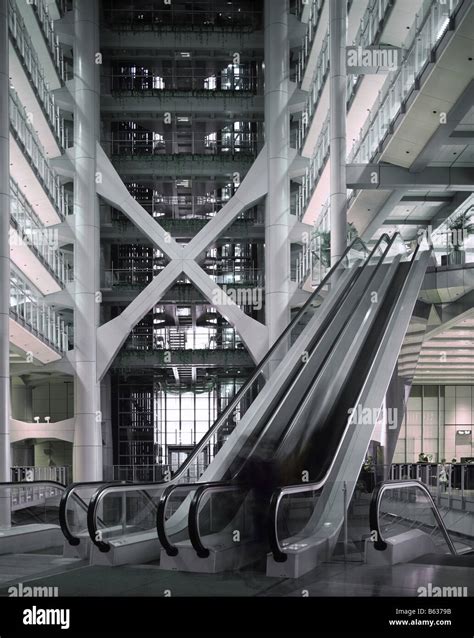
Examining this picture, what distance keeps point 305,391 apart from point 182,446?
29164 mm

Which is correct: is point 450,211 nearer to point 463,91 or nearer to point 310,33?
point 310,33

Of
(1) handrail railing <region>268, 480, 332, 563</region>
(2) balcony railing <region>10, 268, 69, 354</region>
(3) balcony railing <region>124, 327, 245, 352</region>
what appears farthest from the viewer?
(3) balcony railing <region>124, 327, 245, 352</region>

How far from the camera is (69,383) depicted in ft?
145

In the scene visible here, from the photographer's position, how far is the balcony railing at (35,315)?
25812 millimetres

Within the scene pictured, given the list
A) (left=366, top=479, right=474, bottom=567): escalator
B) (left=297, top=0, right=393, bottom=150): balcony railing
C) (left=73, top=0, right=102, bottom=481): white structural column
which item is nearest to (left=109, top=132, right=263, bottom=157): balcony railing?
(left=297, top=0, right=393, bottom=150): balcony railing

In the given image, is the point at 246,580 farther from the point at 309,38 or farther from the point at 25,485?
the point at 309,38

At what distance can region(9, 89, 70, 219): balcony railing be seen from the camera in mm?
26225

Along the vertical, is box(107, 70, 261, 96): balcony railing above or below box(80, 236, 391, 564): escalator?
above

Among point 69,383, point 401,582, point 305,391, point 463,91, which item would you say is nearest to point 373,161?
point 463,91

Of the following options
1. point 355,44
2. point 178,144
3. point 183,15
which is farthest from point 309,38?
point 178,144

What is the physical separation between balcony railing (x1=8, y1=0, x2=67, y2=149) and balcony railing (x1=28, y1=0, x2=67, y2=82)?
3.04 feet

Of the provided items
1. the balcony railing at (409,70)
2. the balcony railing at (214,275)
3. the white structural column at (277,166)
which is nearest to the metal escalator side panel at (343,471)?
the balcony railing at (409,70)

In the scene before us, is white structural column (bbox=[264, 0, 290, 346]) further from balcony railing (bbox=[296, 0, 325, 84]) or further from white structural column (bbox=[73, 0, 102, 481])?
white structural column (bbox=[73, 0, 102, 481])

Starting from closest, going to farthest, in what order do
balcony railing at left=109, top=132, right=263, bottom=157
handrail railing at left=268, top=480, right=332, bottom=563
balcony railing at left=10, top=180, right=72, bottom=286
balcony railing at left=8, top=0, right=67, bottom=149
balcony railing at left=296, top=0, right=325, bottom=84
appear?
1. handrail railing at left=268, top=480, right=332, bottom=563
2. balcony railing at left=8, top=0, right=67, bottom=149
3. balcony railing at left=10, top=180, right=72, bottom=286
4. balcony railing at left=296, top=0, right=325, bottom=84
5. balcony railing at left=109, top=132, right=263, bottom=157
